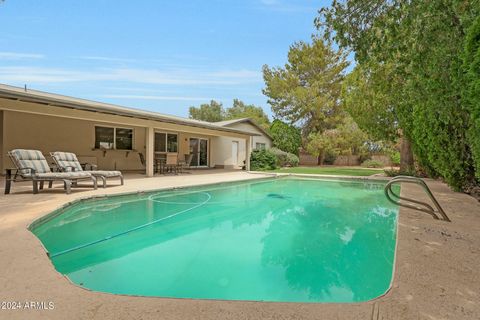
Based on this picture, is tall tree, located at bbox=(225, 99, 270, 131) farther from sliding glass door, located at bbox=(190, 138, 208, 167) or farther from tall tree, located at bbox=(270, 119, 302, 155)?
sliding glass door, located at bbox=(190, 138, 208, 167)

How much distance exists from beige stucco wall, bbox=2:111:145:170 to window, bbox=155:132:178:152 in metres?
1.39

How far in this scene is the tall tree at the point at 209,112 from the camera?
176 feet

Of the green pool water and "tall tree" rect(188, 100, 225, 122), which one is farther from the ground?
"tall tree" rect(188, 100, 225, 122)

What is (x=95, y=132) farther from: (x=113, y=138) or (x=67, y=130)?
(x=67, y=130)

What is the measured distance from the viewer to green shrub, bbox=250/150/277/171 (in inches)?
835

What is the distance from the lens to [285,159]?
80.6ft

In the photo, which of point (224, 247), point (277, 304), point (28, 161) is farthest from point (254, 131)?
point (277, 304)

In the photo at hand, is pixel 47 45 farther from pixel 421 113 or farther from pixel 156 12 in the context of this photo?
pixel 421 113

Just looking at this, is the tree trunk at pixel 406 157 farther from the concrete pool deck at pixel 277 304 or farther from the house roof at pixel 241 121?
the concrete pool deck at pixel 277 304

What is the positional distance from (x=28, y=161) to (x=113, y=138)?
780 cm

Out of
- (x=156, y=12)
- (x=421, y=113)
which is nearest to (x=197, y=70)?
(x=156, y=12)

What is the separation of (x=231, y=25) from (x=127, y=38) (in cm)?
753

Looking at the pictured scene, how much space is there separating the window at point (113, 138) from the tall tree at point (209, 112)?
37.0 m

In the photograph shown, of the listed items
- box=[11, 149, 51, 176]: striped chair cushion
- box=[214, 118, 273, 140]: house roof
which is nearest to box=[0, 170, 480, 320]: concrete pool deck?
box=[11, 149, 51, 176]: striped chair cushion
